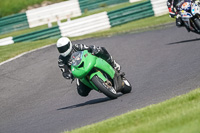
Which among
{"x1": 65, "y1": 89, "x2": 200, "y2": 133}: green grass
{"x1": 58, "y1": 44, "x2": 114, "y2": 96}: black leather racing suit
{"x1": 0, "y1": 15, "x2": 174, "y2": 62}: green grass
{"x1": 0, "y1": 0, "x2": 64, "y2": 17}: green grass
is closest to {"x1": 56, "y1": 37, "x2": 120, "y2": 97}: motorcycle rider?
{"x1": 58, "y1": 44, "x2": 114, "y2": 96}: black leather racing suit

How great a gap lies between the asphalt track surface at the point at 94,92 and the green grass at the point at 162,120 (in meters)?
0.82

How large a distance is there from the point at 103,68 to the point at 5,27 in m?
18.6

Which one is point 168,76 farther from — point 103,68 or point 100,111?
point 100,111

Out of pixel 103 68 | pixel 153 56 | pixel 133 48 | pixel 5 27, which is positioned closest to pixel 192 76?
pixel 103 68

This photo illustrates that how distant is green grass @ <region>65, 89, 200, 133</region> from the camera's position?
5.67 m

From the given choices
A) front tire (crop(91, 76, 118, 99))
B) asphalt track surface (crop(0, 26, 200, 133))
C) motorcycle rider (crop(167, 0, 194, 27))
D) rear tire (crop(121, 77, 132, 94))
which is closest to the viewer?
asphalt track surface (crop(0, 26, 200, 133))

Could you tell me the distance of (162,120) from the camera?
6.20m

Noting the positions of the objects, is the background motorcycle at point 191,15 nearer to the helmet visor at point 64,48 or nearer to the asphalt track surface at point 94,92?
the asphalt track surface at point 94,92

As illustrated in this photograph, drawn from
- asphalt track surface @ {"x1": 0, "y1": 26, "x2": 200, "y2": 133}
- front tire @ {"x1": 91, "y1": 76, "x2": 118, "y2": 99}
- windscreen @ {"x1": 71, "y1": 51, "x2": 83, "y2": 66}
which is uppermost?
windscreen @ {"x1": 71, "y1": 51, "x2": 83, "y2": 66}

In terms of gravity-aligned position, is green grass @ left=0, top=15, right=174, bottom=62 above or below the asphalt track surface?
below

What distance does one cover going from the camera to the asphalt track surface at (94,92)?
861cm

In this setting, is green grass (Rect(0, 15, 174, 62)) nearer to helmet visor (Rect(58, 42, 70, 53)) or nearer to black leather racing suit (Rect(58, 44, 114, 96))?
black leather racing suit (Rect(58, 44, 114, 96))

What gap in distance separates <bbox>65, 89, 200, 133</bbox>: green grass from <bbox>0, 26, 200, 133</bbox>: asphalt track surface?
0.82m

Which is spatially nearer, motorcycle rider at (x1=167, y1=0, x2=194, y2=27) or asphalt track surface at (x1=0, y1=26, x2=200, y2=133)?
asphalt track surface at (x1=0, y1=26, x2=200, y2=133)
